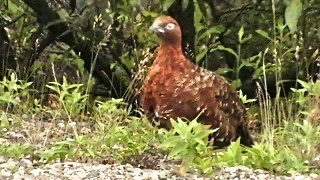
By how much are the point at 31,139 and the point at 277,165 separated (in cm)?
182

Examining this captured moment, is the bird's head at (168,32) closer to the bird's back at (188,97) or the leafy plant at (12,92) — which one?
the bird's back at (188,97)

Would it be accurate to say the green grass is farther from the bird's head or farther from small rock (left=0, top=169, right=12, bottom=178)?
the bird's head

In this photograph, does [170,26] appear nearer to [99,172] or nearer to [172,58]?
[172,58]

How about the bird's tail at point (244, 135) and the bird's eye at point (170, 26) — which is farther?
the bird's tail at point (244, 135)

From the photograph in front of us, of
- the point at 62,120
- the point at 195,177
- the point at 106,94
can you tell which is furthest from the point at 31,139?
the point at 106,94

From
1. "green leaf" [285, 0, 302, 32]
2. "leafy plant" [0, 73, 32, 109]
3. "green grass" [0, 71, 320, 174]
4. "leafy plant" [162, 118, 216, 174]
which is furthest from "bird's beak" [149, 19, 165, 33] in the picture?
"leafy plant" [162, 118, 216, 174]

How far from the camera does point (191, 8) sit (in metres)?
8.15

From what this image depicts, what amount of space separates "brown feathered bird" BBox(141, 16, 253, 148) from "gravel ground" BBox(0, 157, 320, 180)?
110cm

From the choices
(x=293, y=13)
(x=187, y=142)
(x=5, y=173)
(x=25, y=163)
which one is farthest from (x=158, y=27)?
(x=5, y=173)

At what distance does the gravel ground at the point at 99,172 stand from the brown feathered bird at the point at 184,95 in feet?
3.60

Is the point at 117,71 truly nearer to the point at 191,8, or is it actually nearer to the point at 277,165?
the point at 191,8

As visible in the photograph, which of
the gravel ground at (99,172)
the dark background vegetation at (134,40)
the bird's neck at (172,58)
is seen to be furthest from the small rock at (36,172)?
the dark background vegetation at (134,40)

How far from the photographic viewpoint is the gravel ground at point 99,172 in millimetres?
4777

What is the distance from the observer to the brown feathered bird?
20.1ft
